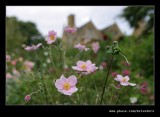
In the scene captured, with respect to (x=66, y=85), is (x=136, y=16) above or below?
above

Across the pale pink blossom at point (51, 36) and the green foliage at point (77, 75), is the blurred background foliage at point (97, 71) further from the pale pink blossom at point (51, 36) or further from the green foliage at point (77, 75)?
the pale pink blossom at point (51, 36)

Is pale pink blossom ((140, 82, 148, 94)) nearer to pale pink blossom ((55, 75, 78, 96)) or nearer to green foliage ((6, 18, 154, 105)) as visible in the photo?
green foliage ((6, 18, 154, 105))

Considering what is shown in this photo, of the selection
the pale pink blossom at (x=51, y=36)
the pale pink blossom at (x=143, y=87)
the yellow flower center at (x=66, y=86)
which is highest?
the pale pink blossom at (x=51, y=36)

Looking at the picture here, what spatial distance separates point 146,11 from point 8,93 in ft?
13.0

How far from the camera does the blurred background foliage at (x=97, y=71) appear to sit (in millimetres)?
2521

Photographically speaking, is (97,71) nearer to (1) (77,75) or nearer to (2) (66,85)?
(1) (77,75)

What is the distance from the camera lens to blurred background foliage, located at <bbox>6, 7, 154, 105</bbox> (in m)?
2.52

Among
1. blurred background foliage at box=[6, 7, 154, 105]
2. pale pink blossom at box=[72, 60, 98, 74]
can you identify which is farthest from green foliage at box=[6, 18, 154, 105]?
pale pink blossom at box=[72, 60, 98, 74]

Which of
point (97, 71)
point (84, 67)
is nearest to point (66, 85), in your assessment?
point (84, 67)

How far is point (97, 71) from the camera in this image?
4914 mm

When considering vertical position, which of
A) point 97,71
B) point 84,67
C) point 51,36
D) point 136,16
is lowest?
point 97,71

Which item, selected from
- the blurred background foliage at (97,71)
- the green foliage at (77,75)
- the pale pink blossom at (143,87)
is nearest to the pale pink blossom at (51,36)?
the green foliage at (77,75)
